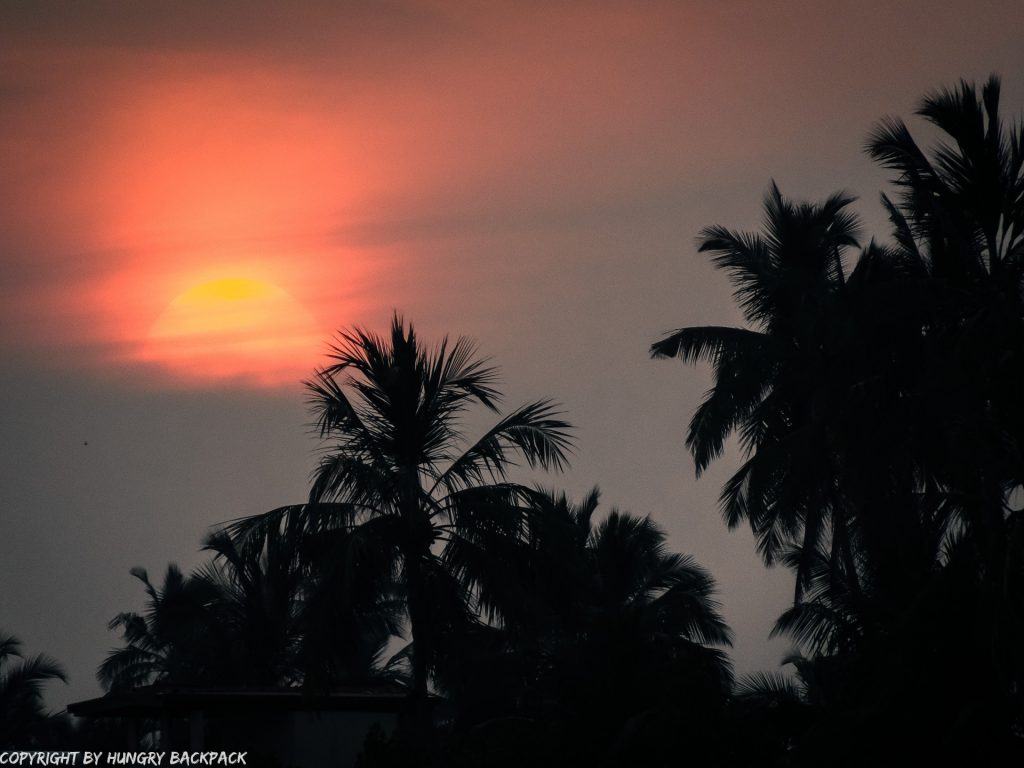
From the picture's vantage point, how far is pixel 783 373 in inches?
1092

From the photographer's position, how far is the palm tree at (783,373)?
25.2 m

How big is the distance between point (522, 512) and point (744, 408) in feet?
28.1

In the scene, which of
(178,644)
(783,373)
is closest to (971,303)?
(783,373)

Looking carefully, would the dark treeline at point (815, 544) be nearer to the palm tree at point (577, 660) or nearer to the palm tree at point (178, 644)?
the palm tree at point (577, 660)

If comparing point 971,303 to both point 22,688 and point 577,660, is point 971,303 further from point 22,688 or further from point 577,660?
point 22,688

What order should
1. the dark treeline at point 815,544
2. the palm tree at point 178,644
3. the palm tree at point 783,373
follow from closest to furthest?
the dark treeline at point 815,544 < the palm tree at point 783,373 < the palm tree at point 178,644

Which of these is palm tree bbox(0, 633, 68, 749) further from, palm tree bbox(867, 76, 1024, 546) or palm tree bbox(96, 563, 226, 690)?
palm tree bbox(867, 76, 1024, 546)

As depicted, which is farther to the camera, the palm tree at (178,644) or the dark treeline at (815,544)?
the palm tree at (178,644)

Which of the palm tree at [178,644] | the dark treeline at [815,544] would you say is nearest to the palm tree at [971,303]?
the dark treeline at [815,544]

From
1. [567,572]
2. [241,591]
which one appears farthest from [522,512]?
[241,591]

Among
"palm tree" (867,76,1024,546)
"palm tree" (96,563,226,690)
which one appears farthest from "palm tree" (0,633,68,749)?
"palm tree" (867,76,1024,546)

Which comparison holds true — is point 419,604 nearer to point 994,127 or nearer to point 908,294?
point 908,294

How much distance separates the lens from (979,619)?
57.7 ft

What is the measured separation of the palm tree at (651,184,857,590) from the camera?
82.7ft
